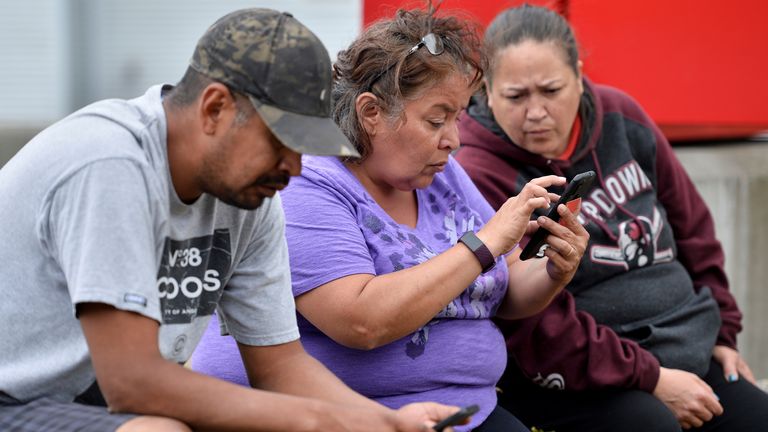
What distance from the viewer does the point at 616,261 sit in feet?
10.8

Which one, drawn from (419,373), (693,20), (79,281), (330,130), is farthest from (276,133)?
(693,20)

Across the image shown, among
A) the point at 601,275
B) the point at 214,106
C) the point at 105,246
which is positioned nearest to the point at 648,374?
the point at 601,275

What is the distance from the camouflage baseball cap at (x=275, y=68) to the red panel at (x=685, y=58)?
95.8 inches

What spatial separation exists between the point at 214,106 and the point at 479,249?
771 mm

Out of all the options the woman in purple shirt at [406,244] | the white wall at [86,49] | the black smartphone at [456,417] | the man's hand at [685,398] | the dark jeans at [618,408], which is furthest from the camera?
the white wall at [86,49]

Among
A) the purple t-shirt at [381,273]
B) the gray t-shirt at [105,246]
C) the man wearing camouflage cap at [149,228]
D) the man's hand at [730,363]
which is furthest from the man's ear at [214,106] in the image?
the man's hand at [730,363]

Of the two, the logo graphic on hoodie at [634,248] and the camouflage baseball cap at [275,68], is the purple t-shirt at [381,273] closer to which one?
the camouflage baseball cap at [275,68]

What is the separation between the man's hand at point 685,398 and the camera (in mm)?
3191

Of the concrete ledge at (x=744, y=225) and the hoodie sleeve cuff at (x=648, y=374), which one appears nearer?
the hoodie sleeve cuff at (x=648, y=374)

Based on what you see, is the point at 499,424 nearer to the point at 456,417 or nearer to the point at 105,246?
the point at 456,417

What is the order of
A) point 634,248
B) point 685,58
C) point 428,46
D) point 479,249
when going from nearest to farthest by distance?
point 479,249 → point 428,46 → point 634,248 → point 685,58

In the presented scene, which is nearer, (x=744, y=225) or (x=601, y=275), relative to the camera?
(x=601, y=275)

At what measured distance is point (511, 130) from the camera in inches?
131

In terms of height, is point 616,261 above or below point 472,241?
below
